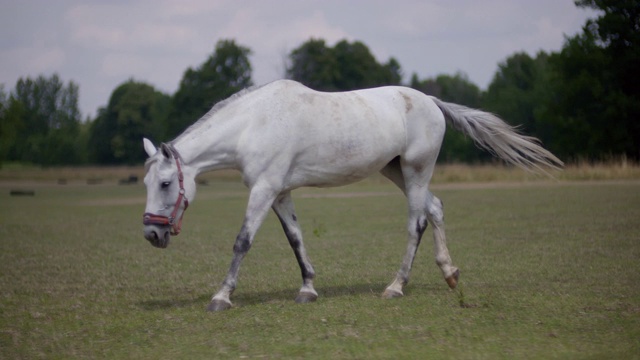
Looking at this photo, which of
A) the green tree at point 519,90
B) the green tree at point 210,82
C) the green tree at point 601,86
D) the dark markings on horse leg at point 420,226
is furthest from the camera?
the green tree at point 210,82

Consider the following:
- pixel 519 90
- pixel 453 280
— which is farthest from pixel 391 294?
pixel 519 90

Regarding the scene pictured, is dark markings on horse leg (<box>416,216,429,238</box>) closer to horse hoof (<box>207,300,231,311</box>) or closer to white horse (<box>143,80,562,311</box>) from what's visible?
white horse (<box>143,80,562,311</box>)

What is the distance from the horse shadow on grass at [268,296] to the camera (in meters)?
7.46

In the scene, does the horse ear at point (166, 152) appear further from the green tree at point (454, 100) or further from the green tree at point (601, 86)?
the green tree at point (454, 100)

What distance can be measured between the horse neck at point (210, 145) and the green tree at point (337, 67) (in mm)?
59918

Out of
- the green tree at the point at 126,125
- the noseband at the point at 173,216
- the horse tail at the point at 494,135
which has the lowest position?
the noseband at the point at 173,216

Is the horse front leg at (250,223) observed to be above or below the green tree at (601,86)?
below

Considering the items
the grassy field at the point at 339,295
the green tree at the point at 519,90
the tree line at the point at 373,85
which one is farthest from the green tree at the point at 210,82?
the grassy field at the point at 339,295

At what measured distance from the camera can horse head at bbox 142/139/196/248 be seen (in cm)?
704

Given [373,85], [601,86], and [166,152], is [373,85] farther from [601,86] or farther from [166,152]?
[166,152]

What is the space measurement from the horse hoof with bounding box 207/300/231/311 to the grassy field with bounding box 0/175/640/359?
124 millimetres

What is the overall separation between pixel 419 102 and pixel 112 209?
18.4 metres

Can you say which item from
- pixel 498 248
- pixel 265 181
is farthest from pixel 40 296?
pixel 498 248

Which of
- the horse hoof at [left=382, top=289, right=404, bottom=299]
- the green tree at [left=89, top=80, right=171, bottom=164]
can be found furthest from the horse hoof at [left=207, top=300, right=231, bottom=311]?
the green tree at [left=89, top=80, right=171, bottom=164]
